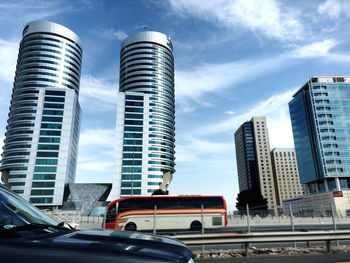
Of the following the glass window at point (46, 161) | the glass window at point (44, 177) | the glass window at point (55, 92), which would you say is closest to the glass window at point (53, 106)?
the glass window at point (55, 92)

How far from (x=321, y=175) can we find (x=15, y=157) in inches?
4242

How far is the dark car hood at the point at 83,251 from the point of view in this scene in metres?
1.36

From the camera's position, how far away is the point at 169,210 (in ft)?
72.3

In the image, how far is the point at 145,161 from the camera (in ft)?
288

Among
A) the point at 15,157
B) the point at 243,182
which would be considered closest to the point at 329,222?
the point at 15,157

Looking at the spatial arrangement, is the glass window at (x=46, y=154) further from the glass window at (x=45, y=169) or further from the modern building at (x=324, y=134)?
the modern building at (x=324, y=134)

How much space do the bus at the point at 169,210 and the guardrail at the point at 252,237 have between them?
13.0 m

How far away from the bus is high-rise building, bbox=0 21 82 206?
71.7 metres

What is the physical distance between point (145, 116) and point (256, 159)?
110962 mm

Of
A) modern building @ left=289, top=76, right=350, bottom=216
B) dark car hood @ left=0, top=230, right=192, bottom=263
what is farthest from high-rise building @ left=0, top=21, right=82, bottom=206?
dark car hood @ left=0, top=230, right=192, bottom=263

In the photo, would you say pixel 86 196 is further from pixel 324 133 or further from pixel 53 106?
pixel 324 133

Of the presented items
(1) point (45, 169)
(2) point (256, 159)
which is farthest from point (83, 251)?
(2) point (256, 159)

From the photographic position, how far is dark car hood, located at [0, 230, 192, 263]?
1358 mm

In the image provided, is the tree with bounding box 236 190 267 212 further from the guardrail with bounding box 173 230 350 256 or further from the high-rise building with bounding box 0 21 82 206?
the guardrail with bounding box 173 230 350 256
